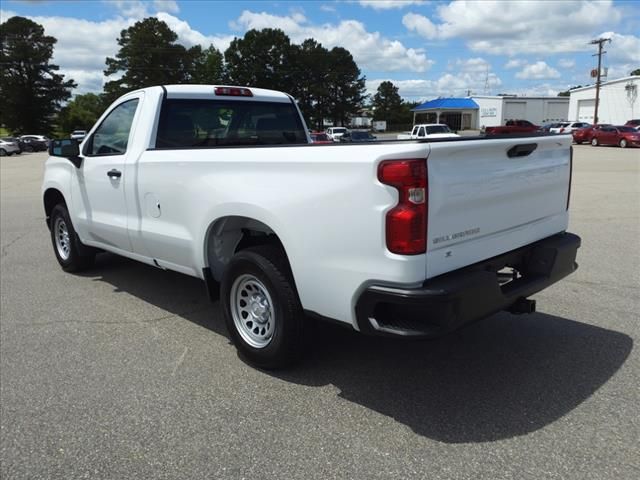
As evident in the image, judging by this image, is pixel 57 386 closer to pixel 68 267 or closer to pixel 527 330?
pixel 68 267

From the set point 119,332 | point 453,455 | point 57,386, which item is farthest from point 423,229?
point 119,332

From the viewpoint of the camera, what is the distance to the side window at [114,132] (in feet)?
16.7

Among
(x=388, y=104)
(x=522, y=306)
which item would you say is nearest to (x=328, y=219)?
(x=522, y=306)

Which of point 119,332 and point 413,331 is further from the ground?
point 413,331

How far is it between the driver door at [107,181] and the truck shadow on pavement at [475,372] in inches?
46.6

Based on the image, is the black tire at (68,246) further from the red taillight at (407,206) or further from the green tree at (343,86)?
the green tree at (343,86)

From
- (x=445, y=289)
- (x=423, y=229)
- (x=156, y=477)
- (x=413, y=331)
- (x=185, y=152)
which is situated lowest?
(x=156, y=477)

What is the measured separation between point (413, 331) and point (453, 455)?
676 millimetres

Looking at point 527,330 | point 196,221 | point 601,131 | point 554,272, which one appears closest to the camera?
point 554,272

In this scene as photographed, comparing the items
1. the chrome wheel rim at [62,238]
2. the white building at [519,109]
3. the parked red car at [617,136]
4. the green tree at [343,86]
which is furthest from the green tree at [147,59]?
the chrome wheel rim at [62,238]

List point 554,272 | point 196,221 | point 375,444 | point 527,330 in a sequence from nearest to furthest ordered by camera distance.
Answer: point 375,444 → point 554,272 → point 196,221 → point 527,330

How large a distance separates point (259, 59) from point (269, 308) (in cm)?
9408

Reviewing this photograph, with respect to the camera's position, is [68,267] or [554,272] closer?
[554,272]

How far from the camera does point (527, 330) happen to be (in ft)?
14.8
